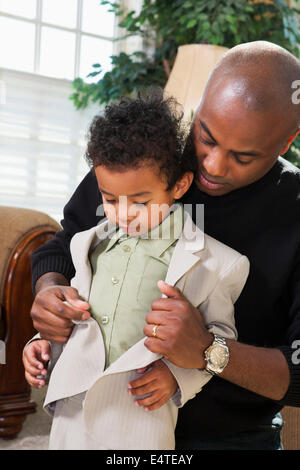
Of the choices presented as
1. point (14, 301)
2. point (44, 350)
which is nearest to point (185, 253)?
point (44, 350)

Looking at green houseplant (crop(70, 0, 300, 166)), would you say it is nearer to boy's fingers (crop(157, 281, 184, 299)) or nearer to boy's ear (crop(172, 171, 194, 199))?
boy's ear (crop(172, 171, 194, 199))

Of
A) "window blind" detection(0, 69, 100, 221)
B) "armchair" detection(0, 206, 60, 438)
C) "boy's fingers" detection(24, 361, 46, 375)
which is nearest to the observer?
"boy's fingers" detection(24, 361, 46, 375)

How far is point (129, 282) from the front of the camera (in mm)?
942

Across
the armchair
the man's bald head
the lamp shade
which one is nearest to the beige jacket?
the man's bald head

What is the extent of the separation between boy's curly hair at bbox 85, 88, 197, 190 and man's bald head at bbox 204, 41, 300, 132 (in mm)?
143

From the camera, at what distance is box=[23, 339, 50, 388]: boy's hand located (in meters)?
0.96

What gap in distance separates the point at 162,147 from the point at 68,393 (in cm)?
45

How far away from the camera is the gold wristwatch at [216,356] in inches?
34.5

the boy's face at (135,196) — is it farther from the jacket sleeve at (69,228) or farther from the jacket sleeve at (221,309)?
the jacket sleeve at (69,228)

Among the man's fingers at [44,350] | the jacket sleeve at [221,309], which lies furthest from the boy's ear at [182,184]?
the man's fingers at [44,350]

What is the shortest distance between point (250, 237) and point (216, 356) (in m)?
0.31

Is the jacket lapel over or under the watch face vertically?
over

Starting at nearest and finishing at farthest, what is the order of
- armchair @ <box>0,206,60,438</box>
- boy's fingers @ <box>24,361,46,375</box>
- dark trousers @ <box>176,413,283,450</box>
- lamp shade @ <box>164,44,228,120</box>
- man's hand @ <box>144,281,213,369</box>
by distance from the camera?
man's hand @ <box>144,281,213,369</box> < boy's fingers @ <box>24,361,46,375</box> < dark trousers @ <box>176,413,283,450</box> < armchair @ <box>0,206,60,438</box> < lamp shade @ <box>164,44,228,120</box>

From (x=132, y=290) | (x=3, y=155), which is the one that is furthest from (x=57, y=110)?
(x=132, y=290)
